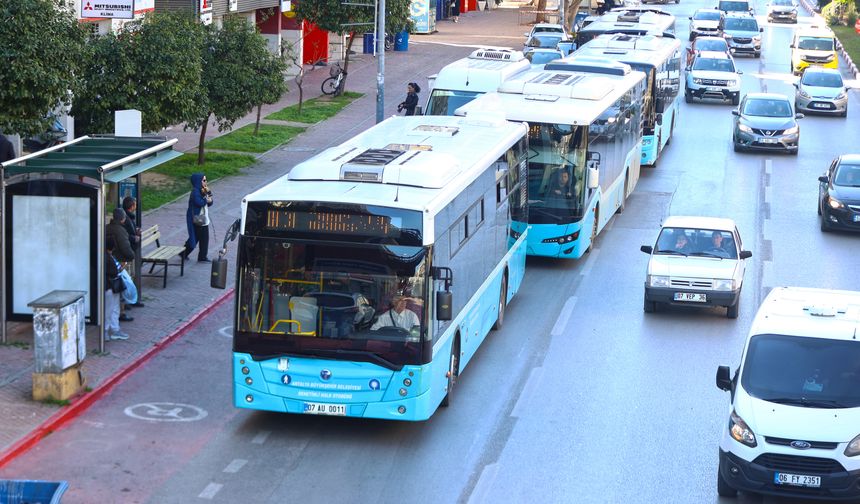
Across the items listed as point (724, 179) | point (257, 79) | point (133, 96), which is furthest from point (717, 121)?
point (133, 96)

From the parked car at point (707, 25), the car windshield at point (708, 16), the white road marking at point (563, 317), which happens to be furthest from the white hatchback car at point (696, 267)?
the car windshield at point (708, 16)

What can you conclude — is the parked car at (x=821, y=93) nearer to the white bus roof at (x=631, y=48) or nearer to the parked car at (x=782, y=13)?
the white bus roof at (x=631, y=48)

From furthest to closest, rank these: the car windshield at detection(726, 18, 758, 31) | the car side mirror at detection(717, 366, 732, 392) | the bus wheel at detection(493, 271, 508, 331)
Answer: the car windshield at detection(726, 18, 758, 31)
the bus wheel at detection(493, 271, 508, 331)
the car side mirror at detection(717, 366, 732, 392)

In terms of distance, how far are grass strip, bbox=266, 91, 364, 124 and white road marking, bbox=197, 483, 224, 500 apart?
28241 mm

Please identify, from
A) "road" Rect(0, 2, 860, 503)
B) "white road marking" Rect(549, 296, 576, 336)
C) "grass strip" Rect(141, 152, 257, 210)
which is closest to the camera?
"road" Rect(0, 2, 860, 503)

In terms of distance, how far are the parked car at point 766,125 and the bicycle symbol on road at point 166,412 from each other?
2502cm

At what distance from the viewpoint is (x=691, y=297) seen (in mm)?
21109

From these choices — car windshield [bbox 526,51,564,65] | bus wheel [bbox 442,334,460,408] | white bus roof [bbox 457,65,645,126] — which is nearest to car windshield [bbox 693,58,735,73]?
car windshield [bbox 526,51,564,65]

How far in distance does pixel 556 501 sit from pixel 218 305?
9081 mm

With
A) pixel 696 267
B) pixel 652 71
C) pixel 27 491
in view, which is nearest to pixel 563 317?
pixel 696 267

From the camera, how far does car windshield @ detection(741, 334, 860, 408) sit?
13.1 metres

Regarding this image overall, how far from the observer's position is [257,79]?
3195 cm

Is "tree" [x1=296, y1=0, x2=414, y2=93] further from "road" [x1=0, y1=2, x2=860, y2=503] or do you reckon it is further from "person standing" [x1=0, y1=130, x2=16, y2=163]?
"road" [x1=0, y1=2, x2=860, y2=503]

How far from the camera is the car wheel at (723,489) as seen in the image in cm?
1342
